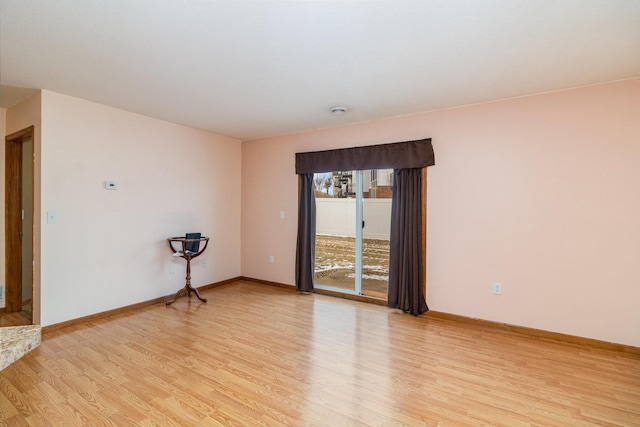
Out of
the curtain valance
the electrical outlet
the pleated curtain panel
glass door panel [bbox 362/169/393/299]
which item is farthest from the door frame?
the electrical outlet

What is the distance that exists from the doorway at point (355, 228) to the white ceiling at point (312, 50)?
121 centimetres

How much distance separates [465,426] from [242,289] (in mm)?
3589

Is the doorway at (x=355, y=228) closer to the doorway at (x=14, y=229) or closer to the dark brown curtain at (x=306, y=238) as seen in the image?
the dark brown curtain at (x=306, y=238)

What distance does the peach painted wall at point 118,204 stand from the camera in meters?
3.04

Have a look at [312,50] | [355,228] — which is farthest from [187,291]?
[312,50]

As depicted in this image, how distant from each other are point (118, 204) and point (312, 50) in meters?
2.91

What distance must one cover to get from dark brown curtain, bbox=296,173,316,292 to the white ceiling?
4.91 feet

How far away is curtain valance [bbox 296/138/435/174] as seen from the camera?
11.6ft

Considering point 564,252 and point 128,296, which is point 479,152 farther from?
point 128,296

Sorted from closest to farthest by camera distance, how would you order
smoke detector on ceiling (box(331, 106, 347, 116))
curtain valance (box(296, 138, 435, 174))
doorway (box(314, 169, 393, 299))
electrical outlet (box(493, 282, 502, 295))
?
electrical outlet (box(493, 282, 502, 295)), smoke detector on ceiling (box(331, 106, 347, 116)), curtain valance (box(296, 138, 435, 174)), doorway (box(314, 169, 393, 299))

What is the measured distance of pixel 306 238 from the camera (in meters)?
4.45

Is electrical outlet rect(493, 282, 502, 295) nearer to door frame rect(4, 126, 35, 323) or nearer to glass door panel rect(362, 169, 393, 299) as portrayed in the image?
glass door panel rect(362, 169, 393, 299)

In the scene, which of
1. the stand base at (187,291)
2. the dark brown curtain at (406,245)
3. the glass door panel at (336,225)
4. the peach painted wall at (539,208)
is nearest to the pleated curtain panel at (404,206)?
the dark brown curtain at (406,245)

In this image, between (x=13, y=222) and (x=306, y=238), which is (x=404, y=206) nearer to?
(x=306, y=238)
